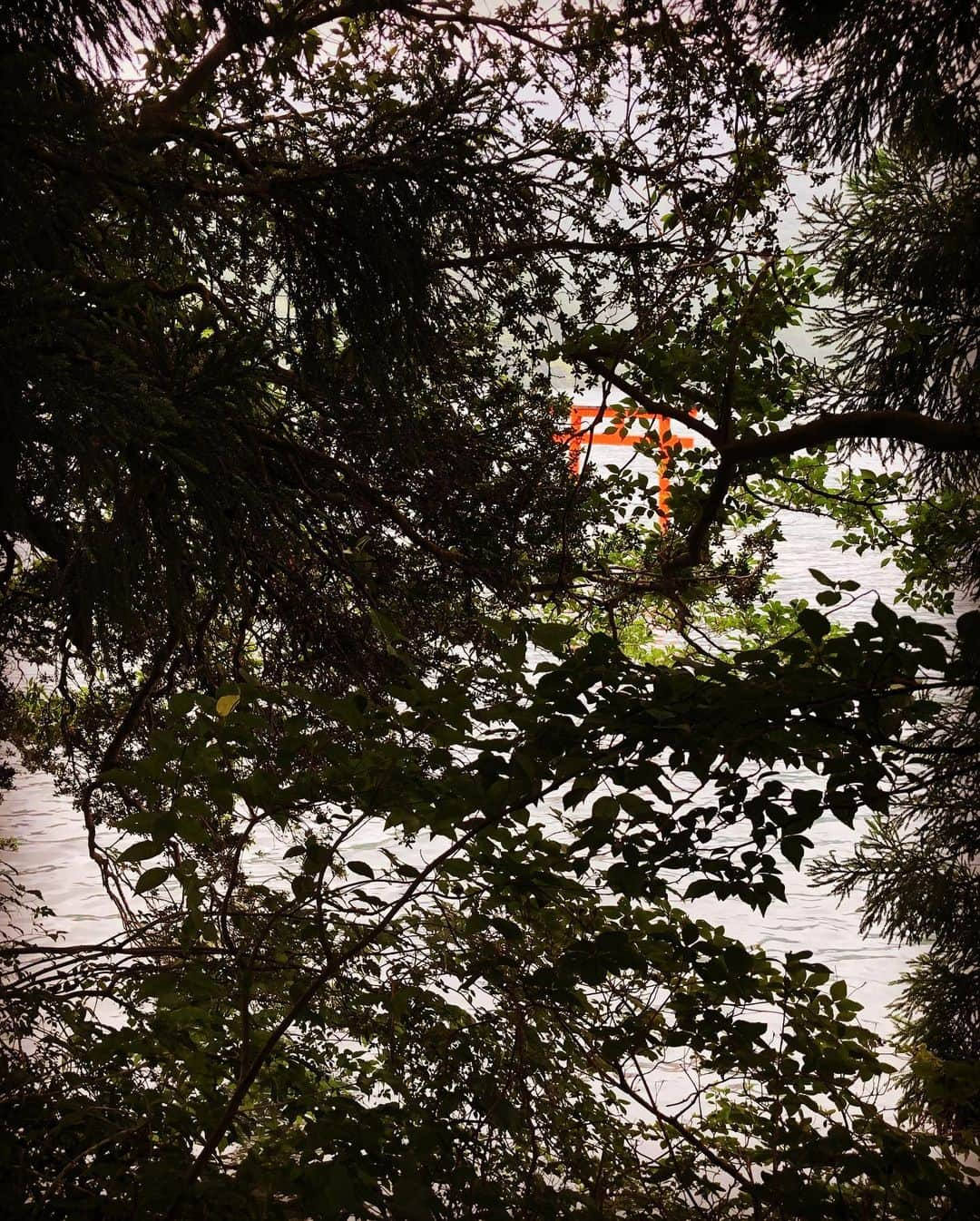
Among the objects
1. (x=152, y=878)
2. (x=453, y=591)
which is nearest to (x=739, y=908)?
(x=453, y=591)

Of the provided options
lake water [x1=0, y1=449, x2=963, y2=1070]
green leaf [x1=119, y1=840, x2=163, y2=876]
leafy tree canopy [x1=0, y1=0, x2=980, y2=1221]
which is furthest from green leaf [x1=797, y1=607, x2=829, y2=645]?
lake water [x1=0, y1=449, x2=963, y2=1070]

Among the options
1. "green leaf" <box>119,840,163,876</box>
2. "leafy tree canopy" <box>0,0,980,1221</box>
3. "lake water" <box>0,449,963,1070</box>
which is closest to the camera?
"green leaf" <box>119,840,163,876</box>

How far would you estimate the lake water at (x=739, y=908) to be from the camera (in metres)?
4.79

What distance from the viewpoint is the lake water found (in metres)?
4.79

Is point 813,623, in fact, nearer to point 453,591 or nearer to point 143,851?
point 143,851

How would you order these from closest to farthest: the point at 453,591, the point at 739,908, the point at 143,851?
1. the point at 143,851
2. the point at 453,591
3. the point at 739,908

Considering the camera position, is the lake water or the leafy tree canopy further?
the lake water

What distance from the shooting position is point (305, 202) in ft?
7.23

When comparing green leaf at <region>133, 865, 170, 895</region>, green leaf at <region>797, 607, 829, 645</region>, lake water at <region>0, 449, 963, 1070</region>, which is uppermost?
lake water at <region>0, 449, 963, 1070</region>

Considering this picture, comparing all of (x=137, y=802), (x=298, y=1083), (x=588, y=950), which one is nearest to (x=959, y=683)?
(x=588, y=950)

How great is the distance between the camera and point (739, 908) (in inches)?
208

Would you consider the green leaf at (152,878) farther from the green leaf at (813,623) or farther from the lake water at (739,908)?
the lake water at (739,908)

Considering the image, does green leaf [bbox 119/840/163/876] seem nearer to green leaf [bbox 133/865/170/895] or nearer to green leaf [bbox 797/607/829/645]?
green leaf [bbox 133/865/170/895]

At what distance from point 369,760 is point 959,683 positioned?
625mm
